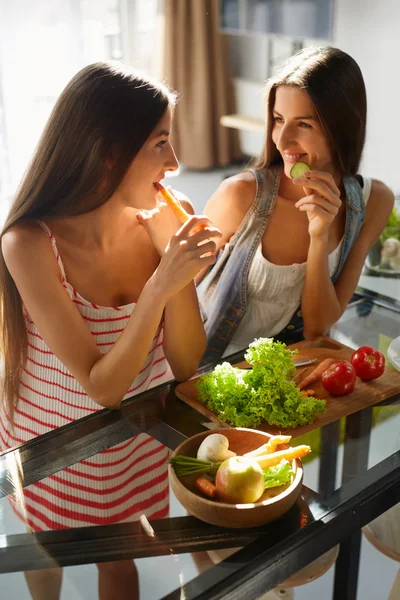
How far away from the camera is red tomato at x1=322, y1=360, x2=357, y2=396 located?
1.47m

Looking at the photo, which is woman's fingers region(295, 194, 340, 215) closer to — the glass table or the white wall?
the glass table

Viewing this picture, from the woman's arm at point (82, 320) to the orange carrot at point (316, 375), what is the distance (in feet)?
1.07

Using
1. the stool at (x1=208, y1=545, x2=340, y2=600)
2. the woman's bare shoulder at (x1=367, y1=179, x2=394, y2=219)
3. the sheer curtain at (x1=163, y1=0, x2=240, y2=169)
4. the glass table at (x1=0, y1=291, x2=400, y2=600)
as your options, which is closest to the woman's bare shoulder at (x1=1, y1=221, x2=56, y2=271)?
the glass table at (x1=0, y1=291, x2=400, y2=600)

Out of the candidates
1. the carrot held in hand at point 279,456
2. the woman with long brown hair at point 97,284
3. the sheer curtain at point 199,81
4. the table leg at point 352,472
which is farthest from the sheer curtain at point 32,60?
the carrot held in hand at point 279,456

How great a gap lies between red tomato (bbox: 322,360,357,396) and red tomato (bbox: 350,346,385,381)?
2.1 inches

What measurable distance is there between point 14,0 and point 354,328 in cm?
311

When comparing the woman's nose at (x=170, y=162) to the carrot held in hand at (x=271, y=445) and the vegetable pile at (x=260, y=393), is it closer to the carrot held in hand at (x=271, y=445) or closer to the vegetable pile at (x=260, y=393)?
the vegetable pile at (x=260, y=393)

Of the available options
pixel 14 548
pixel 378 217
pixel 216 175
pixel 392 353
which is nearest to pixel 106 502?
pixel 14 548

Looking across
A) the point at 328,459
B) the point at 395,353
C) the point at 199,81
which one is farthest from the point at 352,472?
the point at 199,81

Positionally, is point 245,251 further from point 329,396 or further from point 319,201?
point 329,396

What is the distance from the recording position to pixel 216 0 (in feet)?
16.6

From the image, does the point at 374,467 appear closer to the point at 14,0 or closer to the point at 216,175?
the point at 14,0

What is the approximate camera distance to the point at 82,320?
147 centimetres

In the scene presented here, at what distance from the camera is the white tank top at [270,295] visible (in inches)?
73.2
